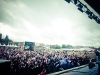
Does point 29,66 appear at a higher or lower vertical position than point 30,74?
higher

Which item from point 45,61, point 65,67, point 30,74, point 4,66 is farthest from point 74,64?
point 4,66

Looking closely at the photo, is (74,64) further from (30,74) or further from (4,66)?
(4,66)

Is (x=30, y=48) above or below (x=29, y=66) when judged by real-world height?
above

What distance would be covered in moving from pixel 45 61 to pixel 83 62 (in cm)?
1141

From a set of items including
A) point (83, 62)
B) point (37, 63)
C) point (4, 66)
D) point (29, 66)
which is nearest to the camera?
point (4, 66)

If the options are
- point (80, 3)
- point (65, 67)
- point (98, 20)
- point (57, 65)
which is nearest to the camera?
point (80, 3)

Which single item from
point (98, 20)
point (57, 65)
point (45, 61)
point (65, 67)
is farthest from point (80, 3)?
point (65, 67)

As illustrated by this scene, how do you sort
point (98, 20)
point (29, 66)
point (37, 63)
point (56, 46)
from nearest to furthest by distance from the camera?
1. point (29, 66)
2. point (37, 63)
3. point (98, 20)
4. point (56, 46)

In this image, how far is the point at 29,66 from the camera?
9492mm

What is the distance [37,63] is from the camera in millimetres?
10680

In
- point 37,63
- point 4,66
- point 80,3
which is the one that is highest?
point 80,3

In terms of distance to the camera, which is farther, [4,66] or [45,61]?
[45,61]

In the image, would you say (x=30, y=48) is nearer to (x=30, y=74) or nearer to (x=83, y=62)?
(x=30, y=74)

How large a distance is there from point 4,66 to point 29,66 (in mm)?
7088
